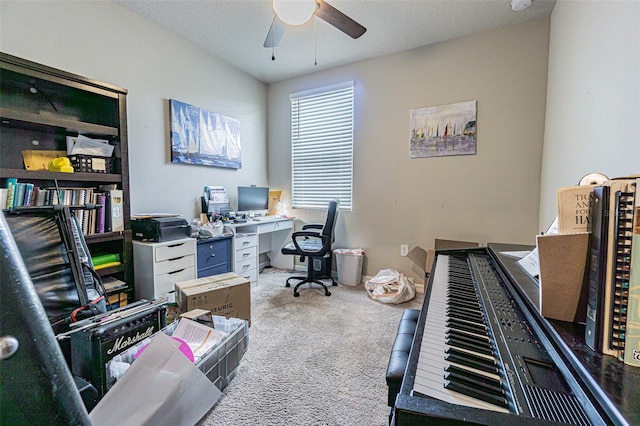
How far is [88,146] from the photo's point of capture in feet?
6.58

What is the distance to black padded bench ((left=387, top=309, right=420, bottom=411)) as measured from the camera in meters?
0.94

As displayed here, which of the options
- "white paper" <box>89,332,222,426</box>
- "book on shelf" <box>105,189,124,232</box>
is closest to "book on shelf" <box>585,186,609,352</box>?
"white paper" <box>89,332,222,426</box>

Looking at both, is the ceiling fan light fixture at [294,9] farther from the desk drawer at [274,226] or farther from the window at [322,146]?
the desk drawer at [274,226]

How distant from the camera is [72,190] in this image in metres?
1.90

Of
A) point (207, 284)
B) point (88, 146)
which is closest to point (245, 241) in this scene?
point (207, 284)

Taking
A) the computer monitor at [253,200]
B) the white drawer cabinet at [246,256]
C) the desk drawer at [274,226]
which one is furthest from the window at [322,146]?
the white drawer cabinet at [246,256]

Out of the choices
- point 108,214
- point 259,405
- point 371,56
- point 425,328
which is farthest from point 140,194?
point 371,56

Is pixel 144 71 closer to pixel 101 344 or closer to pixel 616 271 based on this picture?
pixel 101 344

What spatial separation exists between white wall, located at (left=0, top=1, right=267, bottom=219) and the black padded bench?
2410mm

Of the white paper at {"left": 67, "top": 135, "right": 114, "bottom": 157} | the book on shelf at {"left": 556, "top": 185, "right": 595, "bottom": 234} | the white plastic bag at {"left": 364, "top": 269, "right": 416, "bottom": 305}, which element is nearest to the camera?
the book on shelf at {"left": 556, "top": 185, "right": 595, "bottom": 234}

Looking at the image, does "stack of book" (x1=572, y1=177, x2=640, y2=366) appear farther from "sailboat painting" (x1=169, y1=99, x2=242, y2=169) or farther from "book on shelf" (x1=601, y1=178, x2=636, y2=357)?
"sailboat painting" (x1=169, y1=99, x2=242, y2=169)

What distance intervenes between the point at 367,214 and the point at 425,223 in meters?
0.67

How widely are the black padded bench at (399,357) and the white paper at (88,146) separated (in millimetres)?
2366

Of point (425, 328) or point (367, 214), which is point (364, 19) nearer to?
point (367, 214)
